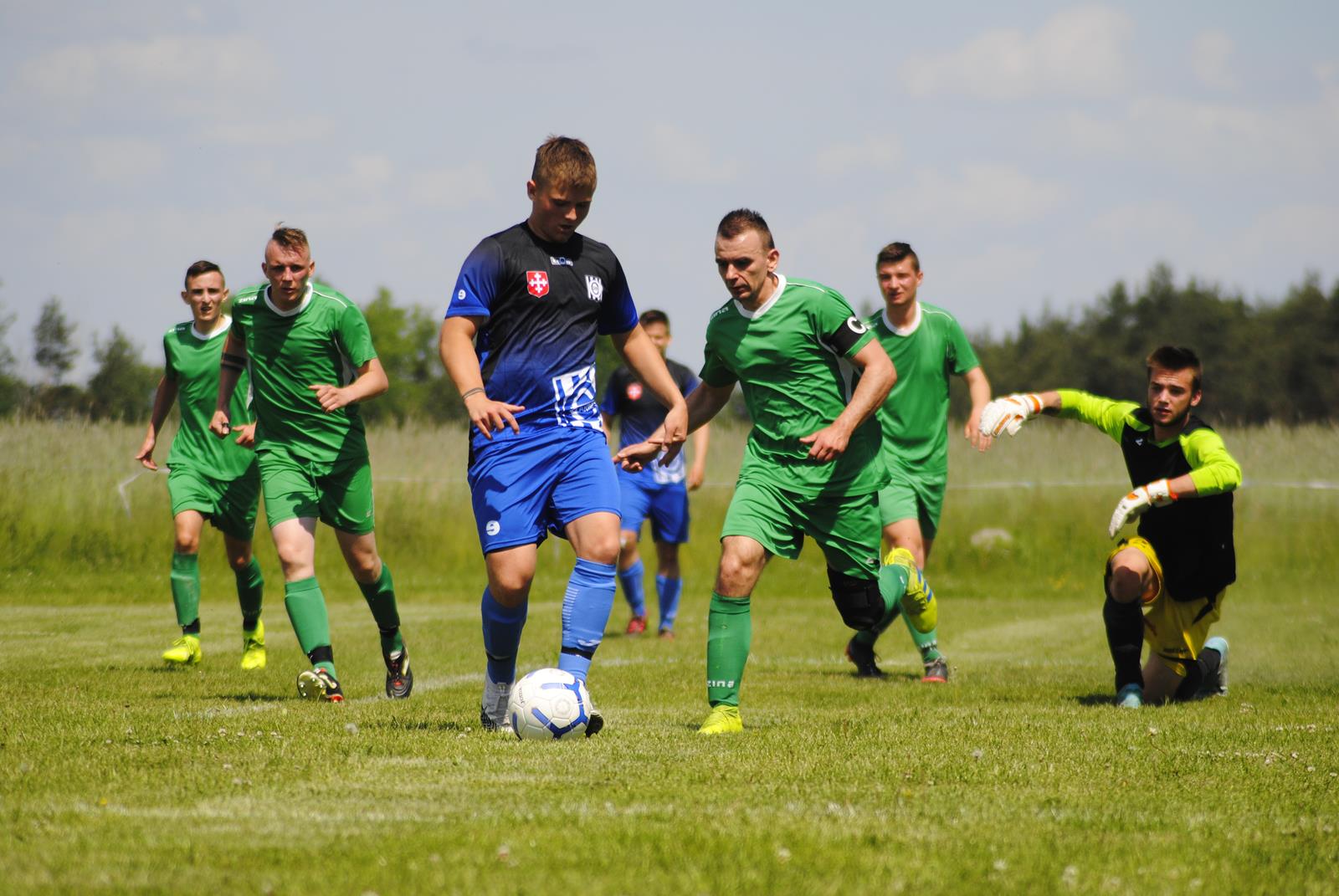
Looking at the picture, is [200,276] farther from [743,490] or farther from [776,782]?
[776,782]

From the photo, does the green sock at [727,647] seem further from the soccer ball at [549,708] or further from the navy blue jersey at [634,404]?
the navy blue jersey at [634,404]

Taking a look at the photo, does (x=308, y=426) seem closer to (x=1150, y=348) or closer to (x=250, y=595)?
(x=250, y=595)

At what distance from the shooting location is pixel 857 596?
7.11 metres

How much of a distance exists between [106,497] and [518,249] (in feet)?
47.1

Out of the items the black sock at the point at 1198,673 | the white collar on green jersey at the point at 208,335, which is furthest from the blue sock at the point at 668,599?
the black sock at the point at 1198,673

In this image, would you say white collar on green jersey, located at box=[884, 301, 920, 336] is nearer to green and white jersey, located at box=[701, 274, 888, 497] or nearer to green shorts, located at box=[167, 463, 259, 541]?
green and white jersey, located at box=[701, 274, 888, 497]

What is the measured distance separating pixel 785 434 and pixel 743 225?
0.97m

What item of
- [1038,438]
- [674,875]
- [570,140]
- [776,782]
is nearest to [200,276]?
[570,140]

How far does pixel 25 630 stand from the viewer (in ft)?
40.4

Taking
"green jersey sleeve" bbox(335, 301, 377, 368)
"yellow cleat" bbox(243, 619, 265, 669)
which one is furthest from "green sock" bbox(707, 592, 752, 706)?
"yellow cleat" bbox(243, 619, 265, 669)

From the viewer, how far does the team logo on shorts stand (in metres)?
6.19

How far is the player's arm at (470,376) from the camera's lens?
582cm

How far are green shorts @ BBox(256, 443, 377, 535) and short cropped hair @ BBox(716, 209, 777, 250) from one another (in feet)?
8.80

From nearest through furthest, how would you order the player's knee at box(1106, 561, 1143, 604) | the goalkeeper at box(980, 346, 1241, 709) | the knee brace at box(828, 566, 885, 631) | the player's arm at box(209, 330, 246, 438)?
the knee brace at box(828, 566, 885, 631), the goalkeeper at box(980, 346, 1241, 709), the player's knee at box(1106, 561, 1143, 604), the player's arm at box(209, 330, 246, 438)
